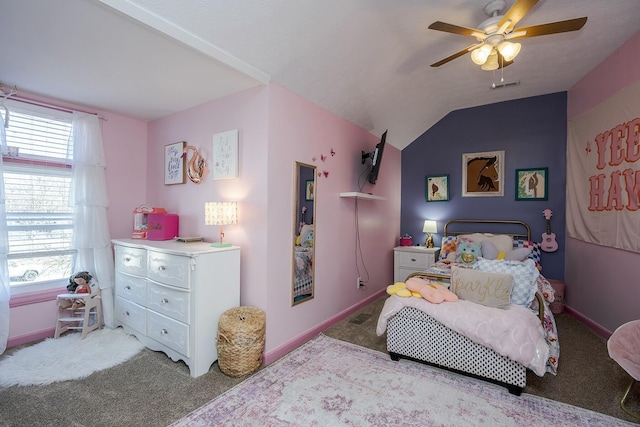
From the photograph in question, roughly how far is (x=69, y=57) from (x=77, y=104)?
1.13m

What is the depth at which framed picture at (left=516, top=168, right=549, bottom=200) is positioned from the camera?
3975mm

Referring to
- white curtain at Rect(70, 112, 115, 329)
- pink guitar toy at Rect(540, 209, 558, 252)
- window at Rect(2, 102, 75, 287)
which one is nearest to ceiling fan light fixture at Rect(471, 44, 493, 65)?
pink guitar toy at Rect(540, 209, 558, 252)

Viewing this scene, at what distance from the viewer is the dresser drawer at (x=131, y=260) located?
2.67 meters

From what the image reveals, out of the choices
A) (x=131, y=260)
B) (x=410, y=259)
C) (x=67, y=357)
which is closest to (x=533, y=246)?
(x=410, y=259)

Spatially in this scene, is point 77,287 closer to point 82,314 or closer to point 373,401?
point 82,314

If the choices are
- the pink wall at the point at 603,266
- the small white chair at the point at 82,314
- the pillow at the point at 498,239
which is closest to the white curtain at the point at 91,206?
the small white chair at the point at 82,314

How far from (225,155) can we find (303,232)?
1048 mm

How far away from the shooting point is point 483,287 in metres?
2.36

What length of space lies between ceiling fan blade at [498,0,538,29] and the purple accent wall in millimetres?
2727

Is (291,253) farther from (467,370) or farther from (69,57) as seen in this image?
(69,57)

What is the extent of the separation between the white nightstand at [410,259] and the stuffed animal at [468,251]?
0.40 meters

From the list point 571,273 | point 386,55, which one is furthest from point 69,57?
point 571,273

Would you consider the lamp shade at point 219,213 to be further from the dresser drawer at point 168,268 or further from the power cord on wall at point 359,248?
the power cord on wall at point 359,248

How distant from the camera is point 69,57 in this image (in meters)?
2.16
